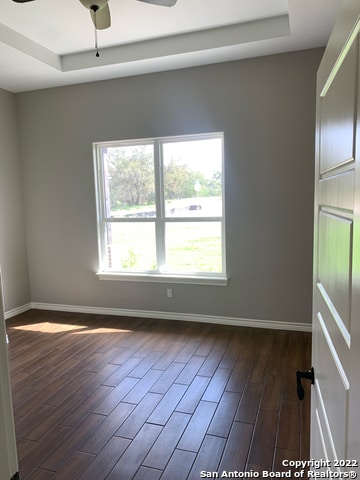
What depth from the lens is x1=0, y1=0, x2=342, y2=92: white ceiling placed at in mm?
2840

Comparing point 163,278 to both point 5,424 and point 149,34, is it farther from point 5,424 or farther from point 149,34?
point 5,424

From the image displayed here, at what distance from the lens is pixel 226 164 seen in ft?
12.5

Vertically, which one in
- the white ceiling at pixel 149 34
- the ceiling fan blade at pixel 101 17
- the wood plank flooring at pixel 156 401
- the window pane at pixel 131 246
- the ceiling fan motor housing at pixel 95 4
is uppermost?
the white ceiling at pixel 149 34

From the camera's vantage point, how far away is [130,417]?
2369 mm

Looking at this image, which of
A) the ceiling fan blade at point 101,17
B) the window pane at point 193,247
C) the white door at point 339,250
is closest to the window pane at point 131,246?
the window pane at point 193,247

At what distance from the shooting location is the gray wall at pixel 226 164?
3.59 metres

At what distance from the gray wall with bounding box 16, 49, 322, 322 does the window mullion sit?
25cm

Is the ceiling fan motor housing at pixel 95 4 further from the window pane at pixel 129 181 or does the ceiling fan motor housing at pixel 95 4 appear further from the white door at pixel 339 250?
the window pane at pixel 129 181

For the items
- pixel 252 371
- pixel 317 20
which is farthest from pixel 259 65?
pixel 252 371

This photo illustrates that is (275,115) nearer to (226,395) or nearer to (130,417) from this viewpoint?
(226,395)

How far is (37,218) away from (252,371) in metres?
3.51

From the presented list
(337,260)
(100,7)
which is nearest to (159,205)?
(100,7)

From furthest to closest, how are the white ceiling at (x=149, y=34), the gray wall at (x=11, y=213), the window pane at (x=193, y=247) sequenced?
the gray wall at (x=11, y=213) → the window pane at (x=193, y=247) → the white ceiling at (x=149, y=34)

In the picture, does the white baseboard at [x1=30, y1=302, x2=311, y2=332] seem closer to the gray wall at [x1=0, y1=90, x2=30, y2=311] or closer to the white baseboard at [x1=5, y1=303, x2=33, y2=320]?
the white baseboard at [x1=5, y1=303, x2=33, y2=320]
